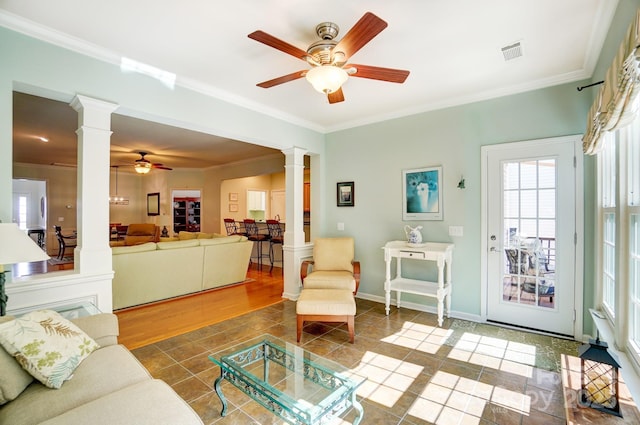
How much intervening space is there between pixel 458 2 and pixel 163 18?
6.84 ft

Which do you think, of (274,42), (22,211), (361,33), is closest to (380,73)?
(361,33)

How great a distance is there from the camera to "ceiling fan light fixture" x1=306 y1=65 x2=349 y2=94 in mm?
2182

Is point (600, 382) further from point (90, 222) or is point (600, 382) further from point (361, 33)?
point (90, 222)

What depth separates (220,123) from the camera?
3543mm

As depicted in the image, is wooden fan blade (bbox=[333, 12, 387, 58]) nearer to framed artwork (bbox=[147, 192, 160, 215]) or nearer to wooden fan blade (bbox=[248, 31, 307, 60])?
wooden fan blade (bbox=[248, 31, 307, 60])

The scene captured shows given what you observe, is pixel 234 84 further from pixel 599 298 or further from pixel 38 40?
pixel 599 298

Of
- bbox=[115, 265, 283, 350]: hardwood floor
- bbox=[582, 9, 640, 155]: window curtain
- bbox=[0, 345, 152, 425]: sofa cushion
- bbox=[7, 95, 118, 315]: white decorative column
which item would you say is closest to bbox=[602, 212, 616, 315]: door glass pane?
bbox=[582, 9, 640, 155]: window curtain

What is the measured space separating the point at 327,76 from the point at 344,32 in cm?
46

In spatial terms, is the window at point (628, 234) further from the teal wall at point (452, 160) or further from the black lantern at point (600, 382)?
the teal wall at point (452, 160)

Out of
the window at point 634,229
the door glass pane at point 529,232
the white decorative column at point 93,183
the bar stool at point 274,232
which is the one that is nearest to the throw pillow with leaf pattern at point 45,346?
the white decorative column at point 93,183

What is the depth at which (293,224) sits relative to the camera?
15.1 ft

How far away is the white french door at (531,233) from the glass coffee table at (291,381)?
245cm

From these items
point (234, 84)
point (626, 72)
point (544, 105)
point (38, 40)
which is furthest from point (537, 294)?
point (38, 40)

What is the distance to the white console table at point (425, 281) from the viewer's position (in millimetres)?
3441
